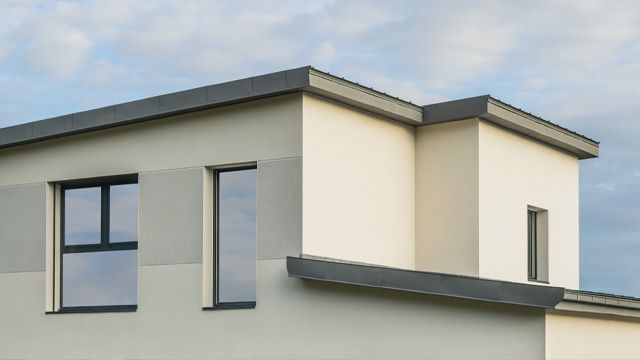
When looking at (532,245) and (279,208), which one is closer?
(279,208)

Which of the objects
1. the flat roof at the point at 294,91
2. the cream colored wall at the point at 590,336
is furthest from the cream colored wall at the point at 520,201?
the cream colored wall at the point at 590,336

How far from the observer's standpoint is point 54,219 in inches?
565

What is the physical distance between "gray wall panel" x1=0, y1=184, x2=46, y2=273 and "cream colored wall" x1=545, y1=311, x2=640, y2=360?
7841 millimetres

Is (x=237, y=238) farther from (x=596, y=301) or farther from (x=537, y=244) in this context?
(x=537, y=244)

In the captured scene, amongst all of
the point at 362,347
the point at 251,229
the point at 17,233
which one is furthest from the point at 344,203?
the point at 17,233

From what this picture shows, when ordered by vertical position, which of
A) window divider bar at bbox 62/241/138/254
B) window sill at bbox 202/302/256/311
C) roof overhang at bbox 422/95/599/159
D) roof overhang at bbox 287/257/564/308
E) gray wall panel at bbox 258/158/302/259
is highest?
roof overhang at bbox 422/95/599/159

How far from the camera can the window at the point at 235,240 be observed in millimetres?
11984

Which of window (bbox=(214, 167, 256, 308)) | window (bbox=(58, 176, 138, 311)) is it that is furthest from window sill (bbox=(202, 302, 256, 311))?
window (bbox=(58, 176, 138, 311))

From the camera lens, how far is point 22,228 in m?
14.5

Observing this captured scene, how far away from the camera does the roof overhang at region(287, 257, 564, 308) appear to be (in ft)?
30.6

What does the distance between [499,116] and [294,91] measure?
3.25 metres

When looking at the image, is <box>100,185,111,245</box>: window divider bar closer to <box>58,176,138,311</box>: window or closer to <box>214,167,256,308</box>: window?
<box>58,176,138,311</box>: window

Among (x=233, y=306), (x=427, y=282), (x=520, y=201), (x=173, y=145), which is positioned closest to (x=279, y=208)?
(x=233, y=306)

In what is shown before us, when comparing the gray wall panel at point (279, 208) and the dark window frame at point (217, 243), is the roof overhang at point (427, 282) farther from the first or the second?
the dark window frame at point (217, 243)
